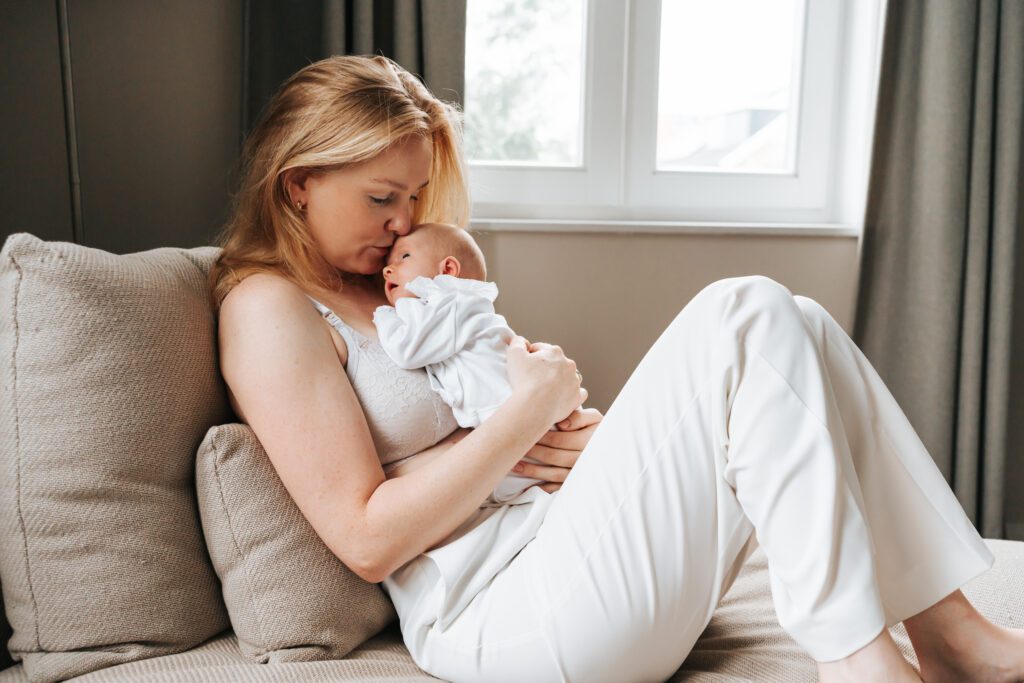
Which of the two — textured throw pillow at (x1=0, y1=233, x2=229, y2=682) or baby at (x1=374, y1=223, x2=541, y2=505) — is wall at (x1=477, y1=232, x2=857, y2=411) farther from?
textured throw pillow at (x1=0, y1=233, x2=229, y2=682)

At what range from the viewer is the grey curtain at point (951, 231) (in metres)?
2.40

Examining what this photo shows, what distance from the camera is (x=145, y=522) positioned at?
108 cm

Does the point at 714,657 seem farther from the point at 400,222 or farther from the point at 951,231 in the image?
the point at 951,231

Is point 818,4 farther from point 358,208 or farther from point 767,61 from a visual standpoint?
point 358,208

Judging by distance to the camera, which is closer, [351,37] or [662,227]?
[351,37]

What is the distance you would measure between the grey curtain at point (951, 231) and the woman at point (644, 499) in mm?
1560

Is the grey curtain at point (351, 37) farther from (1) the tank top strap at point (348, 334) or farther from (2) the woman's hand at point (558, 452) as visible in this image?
(2) the woman's hand at point (558, 452)

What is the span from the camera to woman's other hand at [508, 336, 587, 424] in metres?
1.24

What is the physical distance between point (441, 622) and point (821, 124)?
2.19 meters

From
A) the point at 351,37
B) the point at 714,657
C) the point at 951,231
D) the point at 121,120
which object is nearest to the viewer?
the point at 714,657

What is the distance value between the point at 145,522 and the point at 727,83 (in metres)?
2.25

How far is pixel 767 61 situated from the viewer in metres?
2.72

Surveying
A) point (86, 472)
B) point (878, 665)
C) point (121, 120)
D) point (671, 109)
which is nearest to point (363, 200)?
point (86, 472)

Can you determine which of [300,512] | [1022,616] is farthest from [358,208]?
[1022,616]
